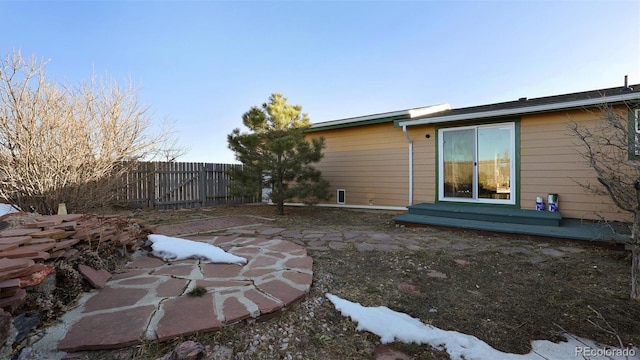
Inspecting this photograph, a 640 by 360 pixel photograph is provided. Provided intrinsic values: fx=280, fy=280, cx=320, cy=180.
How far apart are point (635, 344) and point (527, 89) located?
823 centimetres

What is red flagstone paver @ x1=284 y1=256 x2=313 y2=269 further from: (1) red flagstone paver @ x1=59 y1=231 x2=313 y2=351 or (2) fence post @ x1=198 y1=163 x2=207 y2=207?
(2) fence post @ x1=198 y1=163 x2=207 y2=207

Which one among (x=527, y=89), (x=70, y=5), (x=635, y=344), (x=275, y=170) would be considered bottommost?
(x=635, y=344)

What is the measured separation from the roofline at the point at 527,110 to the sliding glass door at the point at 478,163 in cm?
35

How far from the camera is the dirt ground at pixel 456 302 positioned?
1584 mm

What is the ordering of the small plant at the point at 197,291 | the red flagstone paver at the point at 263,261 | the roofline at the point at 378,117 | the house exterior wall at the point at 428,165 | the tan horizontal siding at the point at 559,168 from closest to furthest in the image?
the small plant at the point at 197,291 → the red flagstone paver at the point at 263,261 → the tan horizontal siding at the point at 559,168 → the house exterior wall at the point at 428,165 → the roofline at the point at 378,117

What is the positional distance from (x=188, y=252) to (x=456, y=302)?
2.54 metres

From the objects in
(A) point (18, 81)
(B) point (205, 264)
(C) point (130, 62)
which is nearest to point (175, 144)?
(C) point (130, 62)

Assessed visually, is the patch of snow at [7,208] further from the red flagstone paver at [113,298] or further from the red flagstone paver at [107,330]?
the red flagstone paver at [107,330]

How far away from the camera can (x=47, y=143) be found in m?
3.75

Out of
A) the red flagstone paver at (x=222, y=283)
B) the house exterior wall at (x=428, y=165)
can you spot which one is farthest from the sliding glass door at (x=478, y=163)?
the red flagstone paver at (x=222, y=283)

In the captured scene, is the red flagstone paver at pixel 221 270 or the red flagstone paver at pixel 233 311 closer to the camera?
the red flagstone paver at pixel 233 311

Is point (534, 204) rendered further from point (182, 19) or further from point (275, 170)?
point (182, 19)

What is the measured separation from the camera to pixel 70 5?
18.2ft

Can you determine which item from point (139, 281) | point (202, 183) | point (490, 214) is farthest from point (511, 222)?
point (202, 183)
